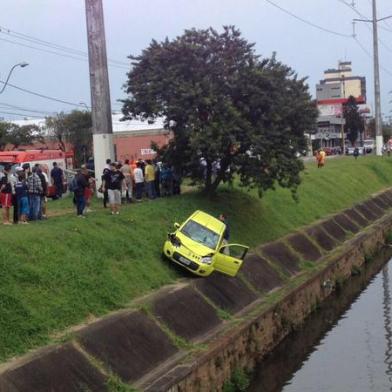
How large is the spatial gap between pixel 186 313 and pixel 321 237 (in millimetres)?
12992

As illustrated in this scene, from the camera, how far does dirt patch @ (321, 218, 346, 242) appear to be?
1091 inches

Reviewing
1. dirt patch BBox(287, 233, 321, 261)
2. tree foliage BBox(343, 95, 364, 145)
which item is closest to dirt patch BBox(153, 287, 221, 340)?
dirt patch BBox(287, 233, 321, 261)

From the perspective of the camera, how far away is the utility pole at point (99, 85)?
2256 cm

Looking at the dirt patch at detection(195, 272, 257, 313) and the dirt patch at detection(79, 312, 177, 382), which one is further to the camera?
the dirt patch at detection(195, 272, 257, 313)

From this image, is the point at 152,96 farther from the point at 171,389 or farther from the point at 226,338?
the point at 171,389

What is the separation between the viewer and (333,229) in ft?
93.5

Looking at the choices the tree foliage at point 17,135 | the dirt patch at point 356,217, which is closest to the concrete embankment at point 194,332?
the dirt patch at point 356,217

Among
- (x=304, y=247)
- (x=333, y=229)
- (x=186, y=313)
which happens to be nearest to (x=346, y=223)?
(x=333, y=229)

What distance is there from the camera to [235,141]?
20.3 m

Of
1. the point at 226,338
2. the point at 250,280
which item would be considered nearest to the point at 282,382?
the point at 226,338

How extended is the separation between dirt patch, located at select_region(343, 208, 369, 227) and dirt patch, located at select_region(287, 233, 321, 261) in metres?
8.39

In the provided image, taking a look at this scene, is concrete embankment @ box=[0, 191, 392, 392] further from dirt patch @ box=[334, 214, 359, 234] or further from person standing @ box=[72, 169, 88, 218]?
dirt patch @ box=[334, 214, 359, 234]

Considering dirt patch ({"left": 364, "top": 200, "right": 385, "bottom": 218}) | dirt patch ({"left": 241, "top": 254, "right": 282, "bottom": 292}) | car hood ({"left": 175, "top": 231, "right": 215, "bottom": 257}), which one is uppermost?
car hood ({"left": 175, "top": 231, "right": 215, "bottom": 257})

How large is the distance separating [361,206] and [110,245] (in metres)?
23.0
